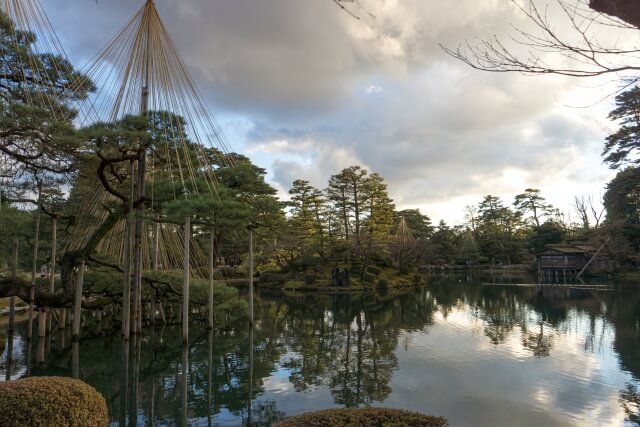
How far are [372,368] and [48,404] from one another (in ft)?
24.6

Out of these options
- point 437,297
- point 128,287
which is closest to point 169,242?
point 128,287

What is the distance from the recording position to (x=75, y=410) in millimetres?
3934

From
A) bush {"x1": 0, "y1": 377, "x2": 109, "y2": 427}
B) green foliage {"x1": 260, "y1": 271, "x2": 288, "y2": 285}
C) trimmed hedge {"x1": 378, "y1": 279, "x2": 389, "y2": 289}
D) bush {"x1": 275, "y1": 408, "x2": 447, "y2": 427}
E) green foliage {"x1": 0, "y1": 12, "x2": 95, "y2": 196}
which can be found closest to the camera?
bush {"x1": 0, "y1": 377, "x2": 109, "y2": 427}

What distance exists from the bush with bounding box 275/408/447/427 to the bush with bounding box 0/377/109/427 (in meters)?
1.86

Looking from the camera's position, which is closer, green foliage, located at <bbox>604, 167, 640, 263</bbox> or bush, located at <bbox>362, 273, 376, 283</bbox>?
green foliage, located at <bbox>604, 167, 640, 263</bbox>

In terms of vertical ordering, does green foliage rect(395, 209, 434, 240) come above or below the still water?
above

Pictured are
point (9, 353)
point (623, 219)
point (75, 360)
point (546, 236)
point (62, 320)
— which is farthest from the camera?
point (546, 236)

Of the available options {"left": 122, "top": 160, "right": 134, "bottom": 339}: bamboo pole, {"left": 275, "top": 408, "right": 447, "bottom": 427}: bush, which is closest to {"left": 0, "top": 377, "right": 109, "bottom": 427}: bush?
{"left": 275, "top": 408, "right": 447, "bottom": 427}: bush

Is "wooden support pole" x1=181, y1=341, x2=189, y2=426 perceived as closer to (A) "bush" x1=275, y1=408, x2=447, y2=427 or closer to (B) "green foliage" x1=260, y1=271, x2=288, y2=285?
(A) "bush" x1=275, y1=408, x2=447, y2=427

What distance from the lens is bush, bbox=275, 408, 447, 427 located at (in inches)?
150

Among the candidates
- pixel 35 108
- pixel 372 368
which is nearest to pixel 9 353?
pixel 35 108

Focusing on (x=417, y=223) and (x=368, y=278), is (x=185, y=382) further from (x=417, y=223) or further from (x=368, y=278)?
(x=417, y=223)

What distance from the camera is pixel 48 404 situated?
3.79 metres

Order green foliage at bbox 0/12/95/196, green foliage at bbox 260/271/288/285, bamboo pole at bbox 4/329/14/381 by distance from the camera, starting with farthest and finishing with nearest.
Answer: green foliage at bbox 260/271/288/285 < bamboo pole at bbox 4/329/14/381 < green foliage at bbox 0/12/95/196
